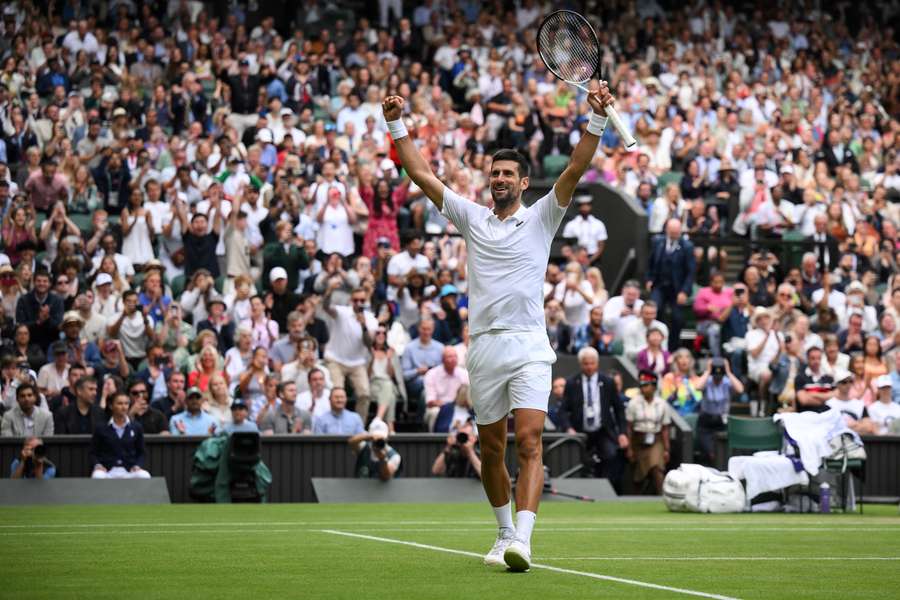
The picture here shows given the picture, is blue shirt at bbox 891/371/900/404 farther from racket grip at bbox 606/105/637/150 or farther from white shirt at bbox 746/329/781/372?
racket grip at bbox 606/105/637/150

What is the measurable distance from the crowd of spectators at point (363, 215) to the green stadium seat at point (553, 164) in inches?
2.7

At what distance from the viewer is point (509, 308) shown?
871cm

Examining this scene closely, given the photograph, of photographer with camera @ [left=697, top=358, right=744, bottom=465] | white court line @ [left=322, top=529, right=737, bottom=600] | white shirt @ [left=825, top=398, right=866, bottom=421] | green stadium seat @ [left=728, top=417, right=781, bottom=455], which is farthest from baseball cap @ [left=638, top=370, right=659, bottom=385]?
white court line @ [left=322, top=529, right=737, bottom=600]

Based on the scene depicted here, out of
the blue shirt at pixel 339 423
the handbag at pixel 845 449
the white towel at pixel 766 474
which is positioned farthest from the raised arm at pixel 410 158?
the blue shirt at pixel 339 423

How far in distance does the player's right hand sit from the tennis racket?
142 centimetres

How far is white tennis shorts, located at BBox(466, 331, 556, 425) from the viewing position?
337 inches

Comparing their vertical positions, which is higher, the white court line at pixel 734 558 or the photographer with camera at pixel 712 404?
the photographer with camera at pixel 712 404

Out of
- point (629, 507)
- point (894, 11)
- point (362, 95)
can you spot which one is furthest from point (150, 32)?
point (894, 11)

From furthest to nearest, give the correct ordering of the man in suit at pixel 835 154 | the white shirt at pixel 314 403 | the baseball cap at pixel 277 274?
the man in suit at pixel 835 154, the baseball cap at pixel 277 274, the white shirt at pixel 314 403

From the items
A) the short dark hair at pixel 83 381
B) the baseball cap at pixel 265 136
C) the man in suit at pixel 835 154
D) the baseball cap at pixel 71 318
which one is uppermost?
the man in suit at pixel 835 154

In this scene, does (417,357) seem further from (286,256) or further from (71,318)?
(71,318)

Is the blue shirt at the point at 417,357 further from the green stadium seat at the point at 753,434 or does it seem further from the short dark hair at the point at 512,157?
the short dark hair at the point at 512,157

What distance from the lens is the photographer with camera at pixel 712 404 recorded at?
2055cm

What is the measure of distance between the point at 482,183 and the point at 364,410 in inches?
210
